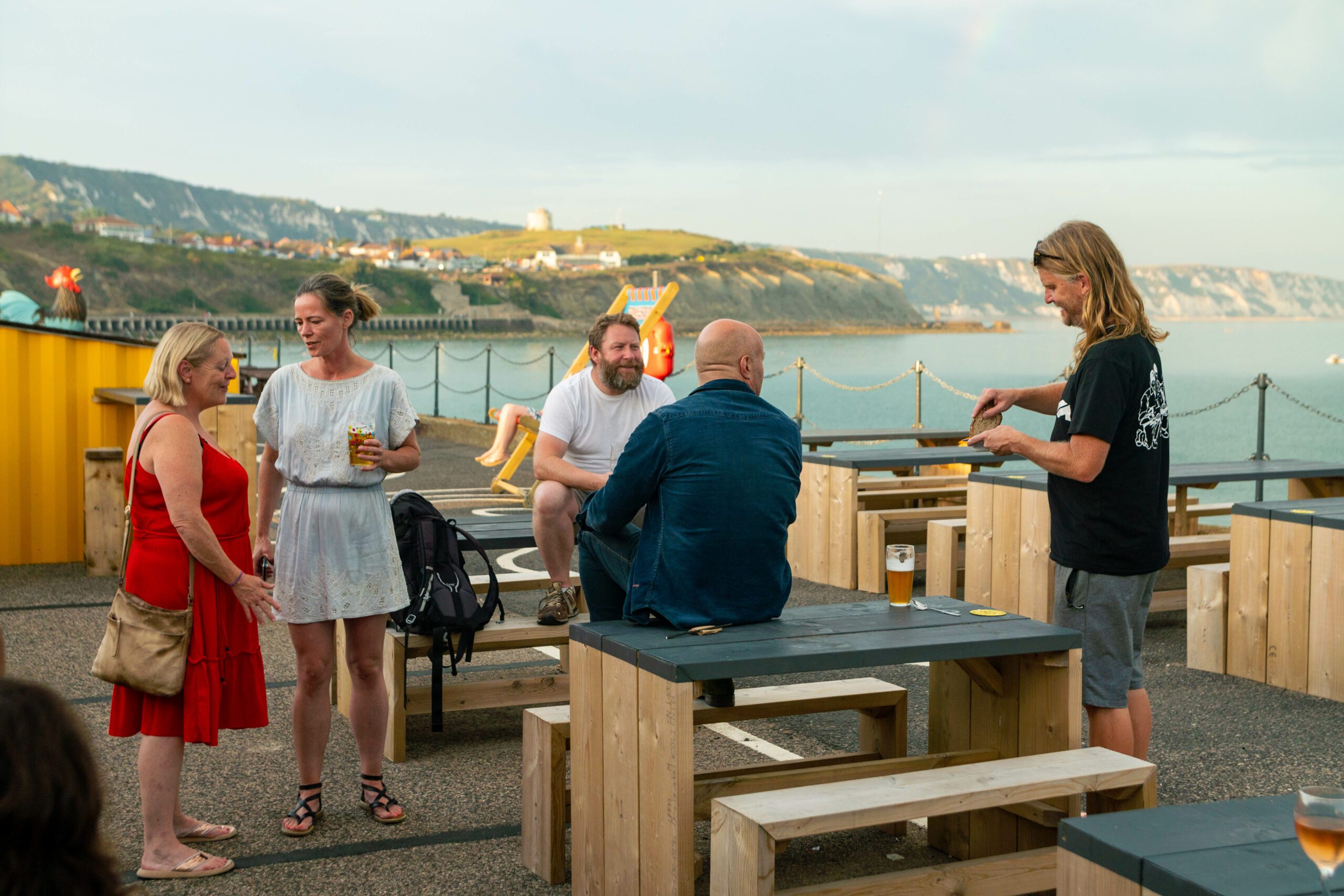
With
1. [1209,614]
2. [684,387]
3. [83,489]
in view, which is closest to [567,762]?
[1209,614]

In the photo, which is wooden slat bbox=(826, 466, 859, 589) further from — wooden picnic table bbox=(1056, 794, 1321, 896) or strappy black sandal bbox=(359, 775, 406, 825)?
wooden picnic table bbox=(1056, 794, 1321, 896)

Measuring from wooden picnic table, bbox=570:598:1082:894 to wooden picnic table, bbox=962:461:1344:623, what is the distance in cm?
286

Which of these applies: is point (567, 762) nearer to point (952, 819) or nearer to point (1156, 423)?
point (952, 819)

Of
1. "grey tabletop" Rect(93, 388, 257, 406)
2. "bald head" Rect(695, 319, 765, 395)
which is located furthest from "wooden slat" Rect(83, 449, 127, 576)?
"bald head" Rect(695, 319, 765, 395)

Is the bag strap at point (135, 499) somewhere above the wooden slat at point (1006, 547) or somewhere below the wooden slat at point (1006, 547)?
above

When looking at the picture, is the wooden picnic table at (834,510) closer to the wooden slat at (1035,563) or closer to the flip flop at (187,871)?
the wooden slat at (1035,563)

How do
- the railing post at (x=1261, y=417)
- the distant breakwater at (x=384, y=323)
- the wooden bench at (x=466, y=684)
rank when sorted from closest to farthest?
1. the wooden bench at (x=466, y=684)
2. the railing post at (x=1261, y=417)
3. the distant breakwater at (x=384, y=323)

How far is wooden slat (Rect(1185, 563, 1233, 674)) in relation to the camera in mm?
5645

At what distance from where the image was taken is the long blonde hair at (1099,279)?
3.12m

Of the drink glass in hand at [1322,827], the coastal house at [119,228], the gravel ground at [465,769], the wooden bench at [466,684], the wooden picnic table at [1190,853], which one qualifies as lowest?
the gravel ground at [465,769]

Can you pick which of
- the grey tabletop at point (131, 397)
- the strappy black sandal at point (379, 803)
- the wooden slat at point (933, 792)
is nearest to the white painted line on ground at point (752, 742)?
the strappy black sandal at point (379, 803)

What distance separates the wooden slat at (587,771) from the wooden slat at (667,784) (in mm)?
236

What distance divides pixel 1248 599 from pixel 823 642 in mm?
3457

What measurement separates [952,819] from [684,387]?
185 feet
